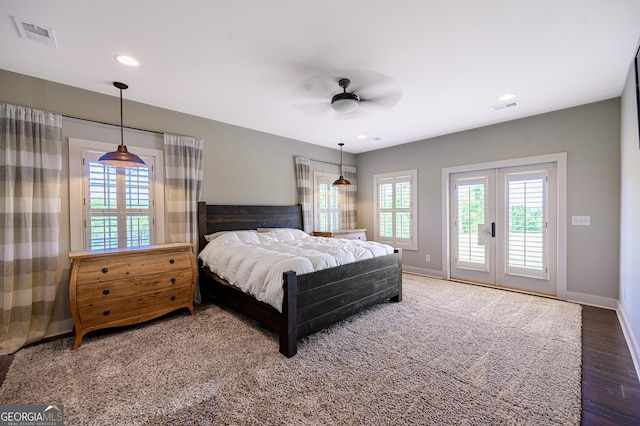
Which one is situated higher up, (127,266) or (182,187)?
(182,187)

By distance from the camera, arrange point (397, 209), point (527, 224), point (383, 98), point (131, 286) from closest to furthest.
→ 1. point (131, 286)
2. point (383, 98)
3. point (527, 224)
4. point (397, 209)

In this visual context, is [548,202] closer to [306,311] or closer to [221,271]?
[306,311]

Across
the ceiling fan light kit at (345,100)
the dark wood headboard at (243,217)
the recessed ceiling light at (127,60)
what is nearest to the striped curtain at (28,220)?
the recessed ceiling light at (127,60)

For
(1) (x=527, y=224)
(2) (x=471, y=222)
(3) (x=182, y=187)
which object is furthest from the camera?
(2) (x=471, y=222)

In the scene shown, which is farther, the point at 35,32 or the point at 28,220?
the point at 28,220

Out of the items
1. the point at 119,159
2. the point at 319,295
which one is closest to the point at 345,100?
the point at 319,295

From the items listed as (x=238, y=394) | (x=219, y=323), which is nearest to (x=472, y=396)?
(x=238, y=394)

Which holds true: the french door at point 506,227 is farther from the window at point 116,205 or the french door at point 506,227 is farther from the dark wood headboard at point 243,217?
the window at point 116,205

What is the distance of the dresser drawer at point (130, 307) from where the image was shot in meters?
2.64

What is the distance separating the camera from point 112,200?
327cm

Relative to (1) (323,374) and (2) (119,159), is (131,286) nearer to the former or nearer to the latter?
(2) (119,159)

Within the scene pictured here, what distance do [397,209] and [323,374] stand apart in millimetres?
4132

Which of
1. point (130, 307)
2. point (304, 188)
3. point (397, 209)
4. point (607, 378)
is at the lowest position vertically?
point (607, 378)

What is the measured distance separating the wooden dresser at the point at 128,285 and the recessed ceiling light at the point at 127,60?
184cm
